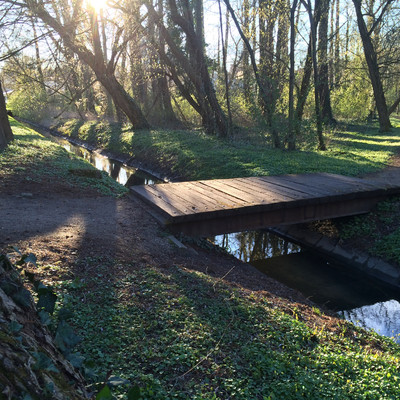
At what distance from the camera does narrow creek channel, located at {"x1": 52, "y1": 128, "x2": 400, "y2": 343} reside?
612cm

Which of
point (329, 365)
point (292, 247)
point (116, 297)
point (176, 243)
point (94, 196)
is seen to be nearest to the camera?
point (329, 365)

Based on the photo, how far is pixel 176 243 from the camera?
19.7 feet

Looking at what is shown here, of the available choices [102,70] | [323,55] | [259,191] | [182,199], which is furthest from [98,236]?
[102,70]

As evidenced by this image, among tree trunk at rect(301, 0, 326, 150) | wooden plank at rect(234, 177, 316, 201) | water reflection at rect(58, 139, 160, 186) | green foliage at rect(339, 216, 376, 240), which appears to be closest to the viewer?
wooden plank at rect(234, 177, 316, 201)

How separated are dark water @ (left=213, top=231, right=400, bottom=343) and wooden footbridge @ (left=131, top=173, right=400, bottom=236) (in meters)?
0.91

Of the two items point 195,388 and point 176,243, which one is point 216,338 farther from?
point 176,243

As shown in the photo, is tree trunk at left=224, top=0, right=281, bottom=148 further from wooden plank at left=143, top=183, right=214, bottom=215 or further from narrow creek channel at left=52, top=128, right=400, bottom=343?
wooden plank at left=143, top=183, right=214, bottom=215

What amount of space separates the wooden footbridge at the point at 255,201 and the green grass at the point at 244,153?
2.03 metres

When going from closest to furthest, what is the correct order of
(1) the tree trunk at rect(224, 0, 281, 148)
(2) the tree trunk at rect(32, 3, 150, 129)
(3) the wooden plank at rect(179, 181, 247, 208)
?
(3) the wooden plank at rect(179, 181, 247, 208), (1) the tree trunk at rect(224, 0, 281, 148), (2) the tree trunk at rect(32, 3, 150, 129)

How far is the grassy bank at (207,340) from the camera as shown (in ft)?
9.58

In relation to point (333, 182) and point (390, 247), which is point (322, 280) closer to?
point (390, 247)

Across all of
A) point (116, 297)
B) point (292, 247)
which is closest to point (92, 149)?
point (292, 247)

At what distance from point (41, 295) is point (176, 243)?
3810 mm

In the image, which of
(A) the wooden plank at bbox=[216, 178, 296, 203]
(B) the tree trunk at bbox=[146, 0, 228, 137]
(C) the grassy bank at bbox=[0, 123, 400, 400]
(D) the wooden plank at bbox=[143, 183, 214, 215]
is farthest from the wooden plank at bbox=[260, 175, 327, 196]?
(B) the tree trunk at bbox=[146, 0, 228, 137]
